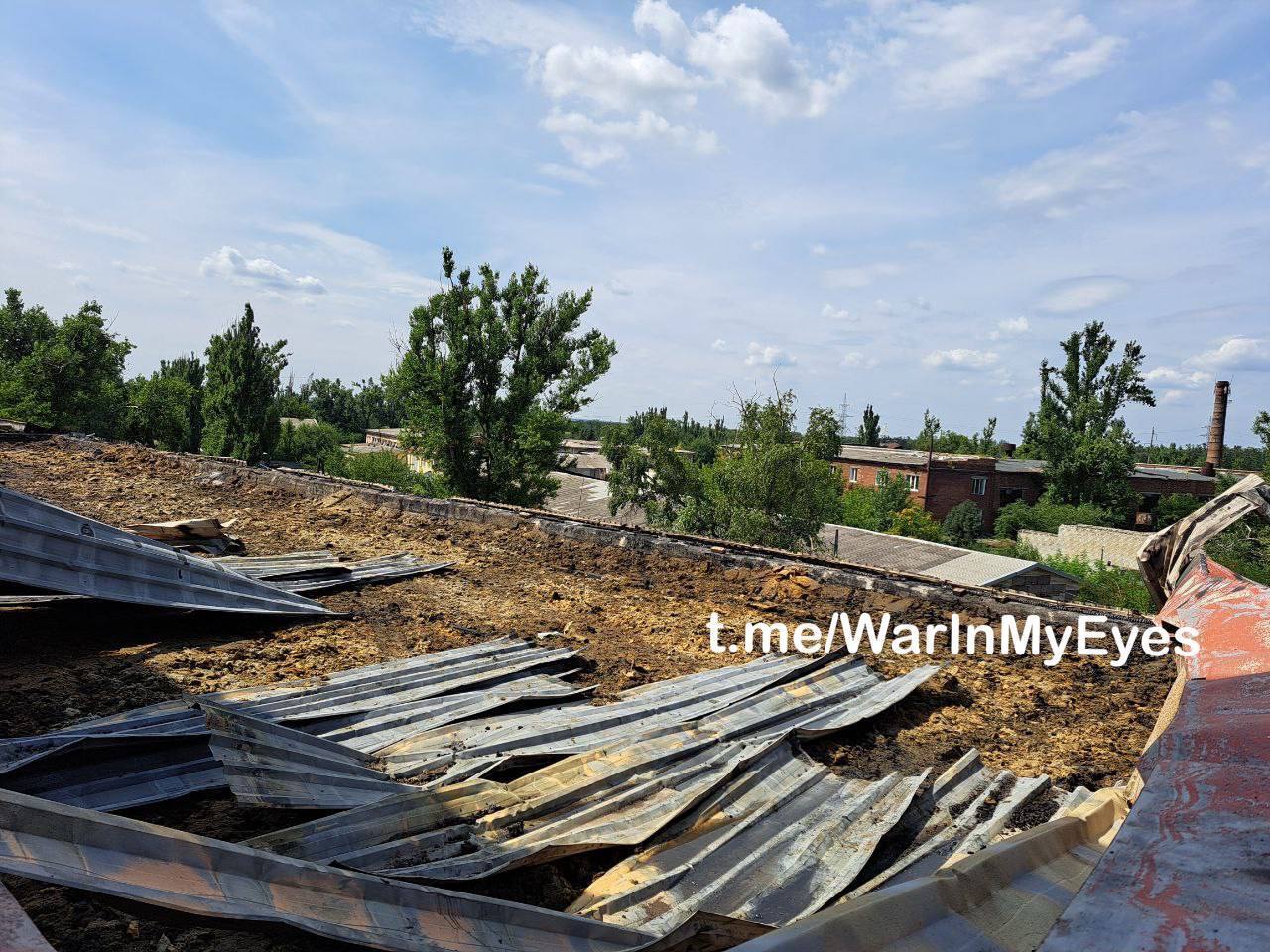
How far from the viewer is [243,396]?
30.2 m

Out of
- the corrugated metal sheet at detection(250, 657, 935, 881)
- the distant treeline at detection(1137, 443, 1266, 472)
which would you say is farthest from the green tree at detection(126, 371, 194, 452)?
the distant treeline at detection(1137, 443, 1266, 472)

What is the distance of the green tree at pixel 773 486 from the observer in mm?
22312

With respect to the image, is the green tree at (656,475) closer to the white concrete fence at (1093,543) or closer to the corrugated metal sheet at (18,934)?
the white concrete fence at (1093,543)

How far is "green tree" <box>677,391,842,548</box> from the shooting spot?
22312 millimetres

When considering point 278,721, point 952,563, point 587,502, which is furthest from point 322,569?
point 587,502

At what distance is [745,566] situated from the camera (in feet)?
24.9

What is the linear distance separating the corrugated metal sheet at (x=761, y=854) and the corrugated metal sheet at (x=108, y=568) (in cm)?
393

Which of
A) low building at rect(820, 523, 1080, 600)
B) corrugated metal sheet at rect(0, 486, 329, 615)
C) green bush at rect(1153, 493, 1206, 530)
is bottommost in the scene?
low building at rect(820, 523, 1080, 600)

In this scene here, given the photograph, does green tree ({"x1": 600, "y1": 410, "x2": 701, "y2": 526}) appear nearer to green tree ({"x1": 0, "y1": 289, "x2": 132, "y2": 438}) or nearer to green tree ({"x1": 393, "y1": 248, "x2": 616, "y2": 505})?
green tree ({"x1": 393, "y1": 248, "x2": 616, "y2": 505})

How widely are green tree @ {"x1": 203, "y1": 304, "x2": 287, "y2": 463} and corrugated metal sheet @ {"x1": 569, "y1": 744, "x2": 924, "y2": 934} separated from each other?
103 ft

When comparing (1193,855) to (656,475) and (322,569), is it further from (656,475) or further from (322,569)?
(656,475)

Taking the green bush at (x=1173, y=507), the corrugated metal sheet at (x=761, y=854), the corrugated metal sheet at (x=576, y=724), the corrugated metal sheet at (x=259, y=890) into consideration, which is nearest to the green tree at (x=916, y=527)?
the green bush at (x=1173, y=507)

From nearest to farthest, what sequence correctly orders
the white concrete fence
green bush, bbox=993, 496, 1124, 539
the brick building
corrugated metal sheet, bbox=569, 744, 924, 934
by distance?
corrugated metal sheet, bbox=569, 744, 924, 934
the white concrete fence
green bush, bbox=993, 496, 1124, 539
the brick building

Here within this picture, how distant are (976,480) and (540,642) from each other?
4492 centimetres
